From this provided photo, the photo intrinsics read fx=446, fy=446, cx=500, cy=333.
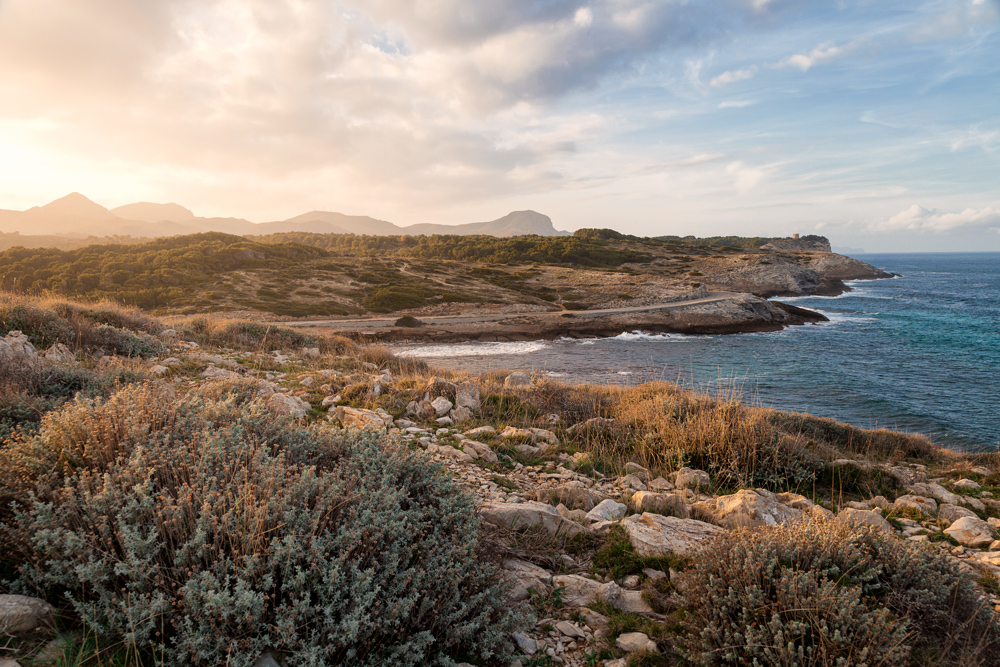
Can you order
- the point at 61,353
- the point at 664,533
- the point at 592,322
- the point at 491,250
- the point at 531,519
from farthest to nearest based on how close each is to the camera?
the point at 491,250 → the point at 592,322 → the point at 61,353 → the point at 531,519 → the point at 664,533

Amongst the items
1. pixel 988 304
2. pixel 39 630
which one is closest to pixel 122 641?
pixel 39 630

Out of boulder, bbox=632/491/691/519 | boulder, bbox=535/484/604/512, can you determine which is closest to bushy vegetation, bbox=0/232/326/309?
boulder, bbox=535/484/604/512

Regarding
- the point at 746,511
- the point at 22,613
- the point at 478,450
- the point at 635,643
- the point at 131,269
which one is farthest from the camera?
the point at 131,269

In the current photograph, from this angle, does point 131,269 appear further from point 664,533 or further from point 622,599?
point 622,599

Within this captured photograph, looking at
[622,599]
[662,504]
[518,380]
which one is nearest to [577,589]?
[622,599]

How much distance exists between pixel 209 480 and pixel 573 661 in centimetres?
254

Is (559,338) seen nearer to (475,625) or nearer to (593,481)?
(593,481)

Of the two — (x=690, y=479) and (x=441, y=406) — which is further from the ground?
(x=441, y=406)

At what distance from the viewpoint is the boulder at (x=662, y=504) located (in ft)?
16.4

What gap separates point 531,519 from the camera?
14.5 ft

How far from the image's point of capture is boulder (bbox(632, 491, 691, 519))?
500 centimetres

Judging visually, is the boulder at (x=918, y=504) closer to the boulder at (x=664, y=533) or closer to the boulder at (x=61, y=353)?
the boulder at (x=664, y=533)

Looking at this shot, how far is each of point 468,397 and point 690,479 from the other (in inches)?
166

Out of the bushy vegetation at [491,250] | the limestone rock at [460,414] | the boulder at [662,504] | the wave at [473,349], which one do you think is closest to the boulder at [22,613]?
the boulder at [662,504]
